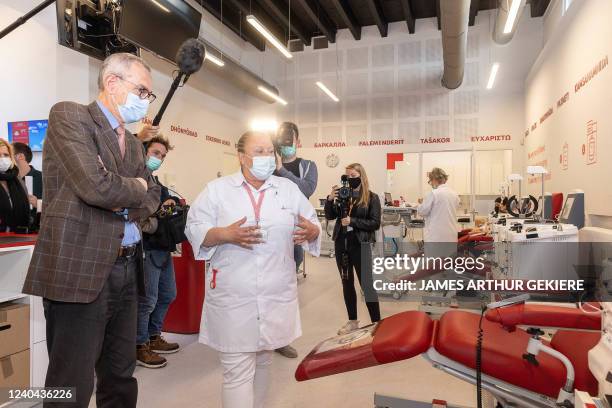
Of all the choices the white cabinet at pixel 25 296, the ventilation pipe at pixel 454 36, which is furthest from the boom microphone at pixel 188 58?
the ventilation pipe at pixel 454 36

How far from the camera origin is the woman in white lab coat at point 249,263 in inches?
69.7

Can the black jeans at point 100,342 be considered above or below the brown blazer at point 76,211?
below

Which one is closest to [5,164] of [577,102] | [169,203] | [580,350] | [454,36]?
[169,203]

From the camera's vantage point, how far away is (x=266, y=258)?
1835mm

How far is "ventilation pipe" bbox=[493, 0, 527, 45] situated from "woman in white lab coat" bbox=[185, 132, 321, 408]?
192 inches

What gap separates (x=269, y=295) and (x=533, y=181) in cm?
798

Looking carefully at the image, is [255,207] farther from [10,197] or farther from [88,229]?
[10,197]

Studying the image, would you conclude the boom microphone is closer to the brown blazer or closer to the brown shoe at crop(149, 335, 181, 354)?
the brown blazer

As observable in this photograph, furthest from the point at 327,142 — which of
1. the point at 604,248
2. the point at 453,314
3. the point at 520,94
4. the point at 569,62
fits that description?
the point at 453,314

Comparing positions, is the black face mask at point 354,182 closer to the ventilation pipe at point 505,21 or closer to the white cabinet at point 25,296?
the white cabinet at point 25,296

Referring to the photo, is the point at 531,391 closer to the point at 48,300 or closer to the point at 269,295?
the point at 269,295

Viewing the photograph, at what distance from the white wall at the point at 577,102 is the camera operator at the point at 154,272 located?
4.20 m

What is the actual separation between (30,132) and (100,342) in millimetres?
3819

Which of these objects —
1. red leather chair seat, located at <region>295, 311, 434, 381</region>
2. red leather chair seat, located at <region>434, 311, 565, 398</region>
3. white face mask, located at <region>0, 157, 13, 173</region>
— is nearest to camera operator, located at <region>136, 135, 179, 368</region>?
white face mask, located at <region>0, 157, 13, 173</region>
